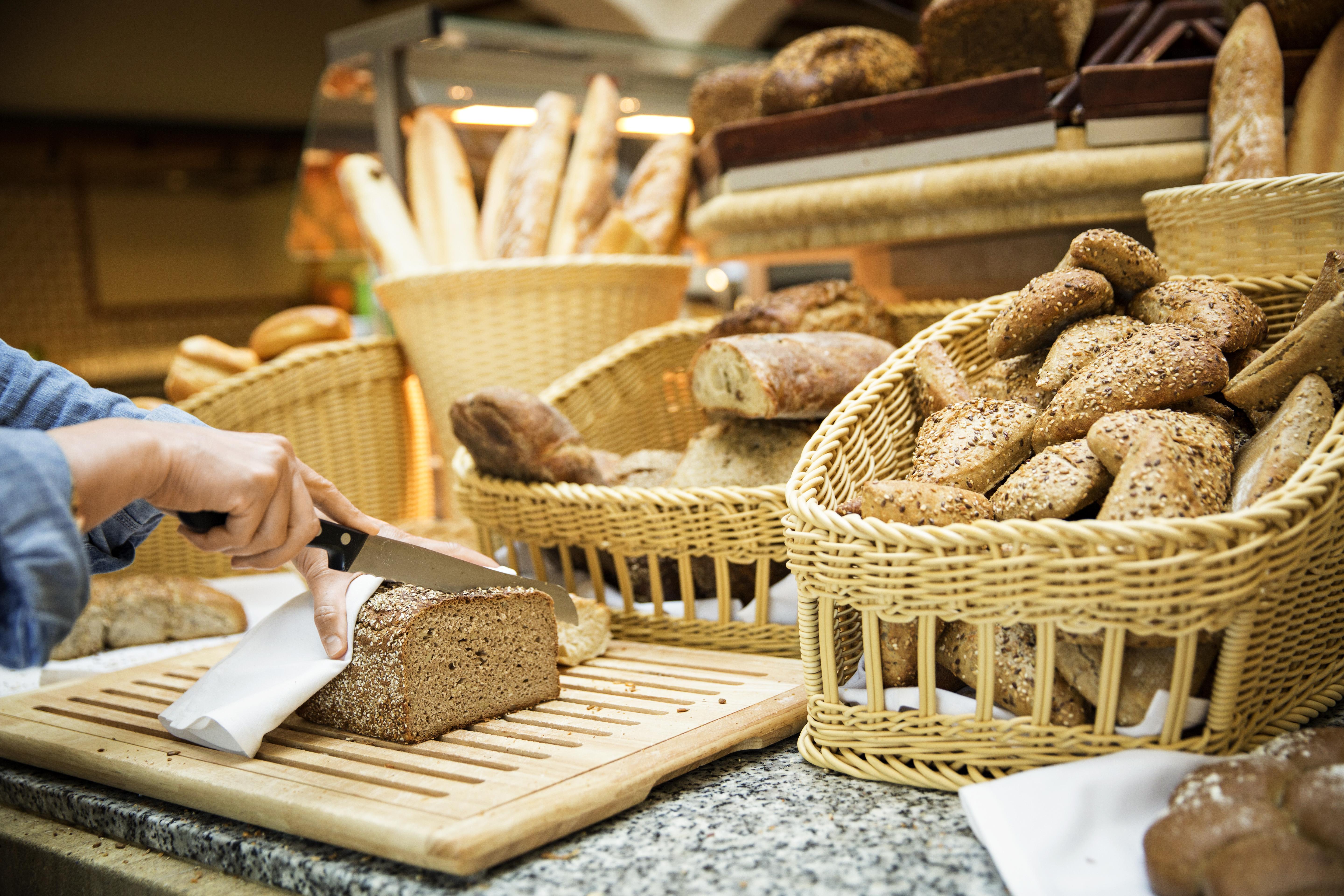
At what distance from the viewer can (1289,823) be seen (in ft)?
2.49

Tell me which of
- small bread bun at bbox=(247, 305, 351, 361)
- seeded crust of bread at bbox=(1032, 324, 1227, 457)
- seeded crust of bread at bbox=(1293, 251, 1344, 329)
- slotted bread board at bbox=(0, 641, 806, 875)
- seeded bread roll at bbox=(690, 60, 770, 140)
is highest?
seeded bread roll at bbox=(690, 60, 770, 140)

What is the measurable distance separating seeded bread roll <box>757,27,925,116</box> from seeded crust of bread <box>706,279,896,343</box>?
38 centimetres

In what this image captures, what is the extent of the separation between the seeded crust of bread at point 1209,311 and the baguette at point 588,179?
5.11 ft

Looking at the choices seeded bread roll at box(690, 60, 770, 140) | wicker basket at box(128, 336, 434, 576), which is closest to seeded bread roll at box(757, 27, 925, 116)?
seeded bread roll at box(690, 60, 770, 140)

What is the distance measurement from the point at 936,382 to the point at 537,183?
1.54 metres

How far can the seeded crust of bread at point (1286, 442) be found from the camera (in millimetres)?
965

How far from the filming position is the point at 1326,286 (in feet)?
3.72

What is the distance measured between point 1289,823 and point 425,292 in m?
2.02

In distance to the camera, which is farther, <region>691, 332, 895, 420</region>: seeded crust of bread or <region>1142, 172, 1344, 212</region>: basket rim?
<region>691, 332, 895, 420</region>: seeded crust of bread

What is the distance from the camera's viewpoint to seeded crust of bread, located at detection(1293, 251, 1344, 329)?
1119mm

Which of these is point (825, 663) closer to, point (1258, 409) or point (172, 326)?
point (1258, 409)

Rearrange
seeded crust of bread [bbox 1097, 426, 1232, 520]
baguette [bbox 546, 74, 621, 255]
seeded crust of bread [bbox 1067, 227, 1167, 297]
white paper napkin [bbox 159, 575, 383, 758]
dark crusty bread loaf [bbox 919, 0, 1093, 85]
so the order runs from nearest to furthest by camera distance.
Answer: seeded crust of bread [bbox 1097, 426, 1232, 520]
white paper napkin [bbox 159, 575, 383, 758]
seeded crust of bread [bbox 1067, 227, 1167, 297]
dark crusty bread loaf [bbox 919, 0, 1093, 85]
baguette [bbox 546, 74, 621, 255]

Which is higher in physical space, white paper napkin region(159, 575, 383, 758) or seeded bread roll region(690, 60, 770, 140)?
seeded bread roll region(690, 60, 770, 140)

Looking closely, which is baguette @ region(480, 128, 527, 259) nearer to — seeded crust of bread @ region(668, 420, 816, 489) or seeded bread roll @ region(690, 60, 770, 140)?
seeded bread roll @ region(690, 60, 770, 140)
